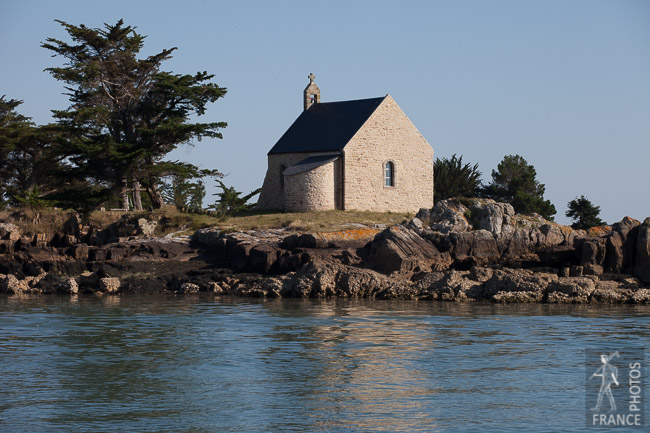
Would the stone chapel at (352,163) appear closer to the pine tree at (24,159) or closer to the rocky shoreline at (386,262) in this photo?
the rocky shoreline at (386,262)

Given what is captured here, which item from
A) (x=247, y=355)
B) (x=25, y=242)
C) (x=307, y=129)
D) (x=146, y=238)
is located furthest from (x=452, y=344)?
(x=307, y=129)

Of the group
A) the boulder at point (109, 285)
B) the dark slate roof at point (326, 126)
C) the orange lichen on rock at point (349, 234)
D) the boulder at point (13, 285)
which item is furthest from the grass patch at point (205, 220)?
the boulder at point (13, 285)

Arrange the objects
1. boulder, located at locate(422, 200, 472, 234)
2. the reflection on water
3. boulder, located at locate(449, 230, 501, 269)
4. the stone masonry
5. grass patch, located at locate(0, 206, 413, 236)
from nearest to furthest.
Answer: the reflection on water
boulder, located at locate(449, 230, 501, 269)
boulder, located at locate(422, 200, 472, 234)
grass patch, located at locate(0, 206, 413, 236)
the stone masonry

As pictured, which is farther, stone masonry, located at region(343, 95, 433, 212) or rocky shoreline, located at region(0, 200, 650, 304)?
stone masonry, located at region(343, 95, 433, 212)

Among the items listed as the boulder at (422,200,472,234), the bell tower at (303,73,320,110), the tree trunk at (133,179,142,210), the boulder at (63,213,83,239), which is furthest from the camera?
the bell tower at (303,73,320,110)

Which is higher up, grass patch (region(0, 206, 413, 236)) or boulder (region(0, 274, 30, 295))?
grass patch (region(0, 206, 413, 236))

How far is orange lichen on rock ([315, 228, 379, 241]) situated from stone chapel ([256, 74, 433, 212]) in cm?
844

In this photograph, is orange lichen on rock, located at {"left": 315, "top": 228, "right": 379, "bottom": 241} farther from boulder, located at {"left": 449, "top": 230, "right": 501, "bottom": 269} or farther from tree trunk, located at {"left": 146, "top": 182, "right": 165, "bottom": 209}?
tree trunk, located at {"left": 146, "top": 182, "right": 165, "bottom": 209}

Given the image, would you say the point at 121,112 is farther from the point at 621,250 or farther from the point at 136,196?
the point at 621,250

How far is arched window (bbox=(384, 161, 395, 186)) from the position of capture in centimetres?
4525

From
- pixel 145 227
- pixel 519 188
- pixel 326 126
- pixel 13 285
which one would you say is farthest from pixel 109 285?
pixel 519 188

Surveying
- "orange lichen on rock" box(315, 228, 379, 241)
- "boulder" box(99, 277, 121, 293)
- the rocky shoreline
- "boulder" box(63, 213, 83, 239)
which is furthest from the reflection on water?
"boulder" box(63, 213, 83, 239)

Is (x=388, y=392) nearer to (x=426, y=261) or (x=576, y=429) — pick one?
(x=576, y=429)

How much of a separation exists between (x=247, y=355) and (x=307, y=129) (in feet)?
104
